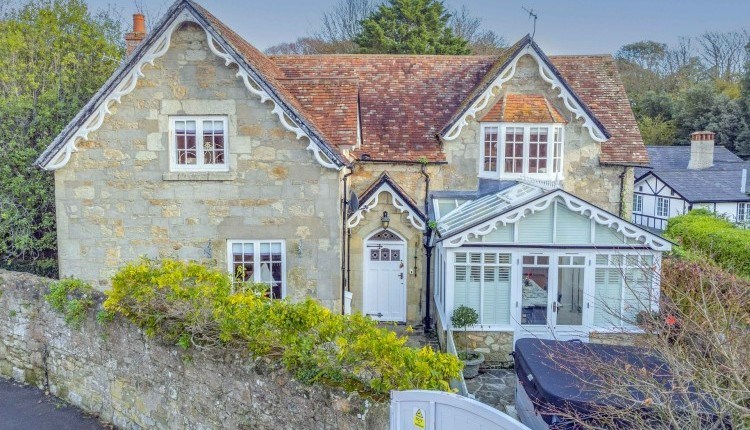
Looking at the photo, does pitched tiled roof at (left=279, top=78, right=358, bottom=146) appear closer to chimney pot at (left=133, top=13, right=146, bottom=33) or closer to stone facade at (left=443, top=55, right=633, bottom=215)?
stone facade at (left=443, top=55, right=633, bottom=215)

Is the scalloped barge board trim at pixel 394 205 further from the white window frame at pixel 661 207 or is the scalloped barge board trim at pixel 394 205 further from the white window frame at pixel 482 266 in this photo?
the white window frame at pixel 661 207

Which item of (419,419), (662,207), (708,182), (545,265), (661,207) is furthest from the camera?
(661,207)

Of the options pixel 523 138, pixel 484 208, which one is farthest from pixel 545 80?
pixel 484 208

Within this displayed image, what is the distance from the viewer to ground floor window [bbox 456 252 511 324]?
12445mm

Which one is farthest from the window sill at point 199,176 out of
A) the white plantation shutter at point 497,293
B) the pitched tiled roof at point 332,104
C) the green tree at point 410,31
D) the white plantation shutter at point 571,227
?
the green tree at point 410,31

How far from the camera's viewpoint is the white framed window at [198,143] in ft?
39.9

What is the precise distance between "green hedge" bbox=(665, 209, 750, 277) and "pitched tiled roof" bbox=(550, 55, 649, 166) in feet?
11.0

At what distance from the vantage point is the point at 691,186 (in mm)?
30703

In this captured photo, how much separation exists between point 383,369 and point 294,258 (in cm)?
677

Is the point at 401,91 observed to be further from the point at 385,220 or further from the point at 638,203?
the point at 638,203

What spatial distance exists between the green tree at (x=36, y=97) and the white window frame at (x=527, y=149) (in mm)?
11935

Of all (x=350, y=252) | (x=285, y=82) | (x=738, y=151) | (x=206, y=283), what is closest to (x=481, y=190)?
(x=350, y=252)

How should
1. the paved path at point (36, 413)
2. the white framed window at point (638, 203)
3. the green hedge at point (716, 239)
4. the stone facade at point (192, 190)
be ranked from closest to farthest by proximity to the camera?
the paved path at point (36, 413) → the stone facade at point (192, 190) → the green hedge at point (716, 239) → the white framed window at point (638, 203)

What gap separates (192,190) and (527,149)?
9.21 meters
